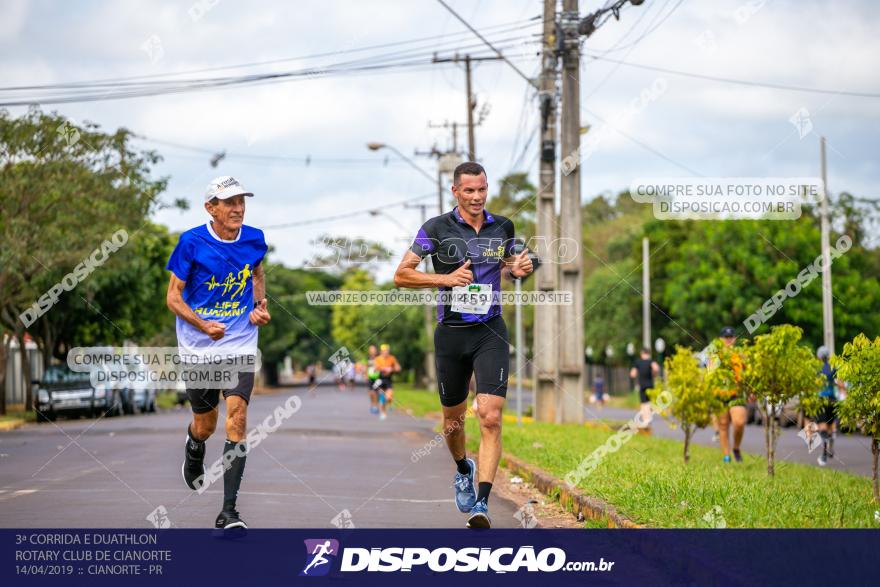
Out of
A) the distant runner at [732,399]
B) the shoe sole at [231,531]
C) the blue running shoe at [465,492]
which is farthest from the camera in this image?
the distant runner at [732,399]

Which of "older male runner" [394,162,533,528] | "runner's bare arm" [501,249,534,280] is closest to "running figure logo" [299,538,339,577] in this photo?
"older male runner" [394,162,533,528]

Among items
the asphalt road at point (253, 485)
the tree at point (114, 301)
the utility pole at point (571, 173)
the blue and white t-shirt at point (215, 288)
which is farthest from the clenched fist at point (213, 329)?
the tree at point (114, 301)

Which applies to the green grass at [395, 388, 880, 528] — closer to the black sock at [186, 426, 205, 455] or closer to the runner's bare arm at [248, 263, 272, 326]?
the runner's bare arm at [248, 263, 272, 326]

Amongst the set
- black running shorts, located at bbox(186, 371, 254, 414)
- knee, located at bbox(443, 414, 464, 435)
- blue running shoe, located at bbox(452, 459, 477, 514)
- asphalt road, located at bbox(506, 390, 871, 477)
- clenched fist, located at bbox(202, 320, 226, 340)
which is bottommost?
asphalt road, located at bbox(506, 390, 871, 477)

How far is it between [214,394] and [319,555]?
1690 mm

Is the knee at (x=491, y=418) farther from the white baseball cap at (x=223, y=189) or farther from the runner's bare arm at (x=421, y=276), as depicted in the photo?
the white baseball cap at (x=223, y=189)

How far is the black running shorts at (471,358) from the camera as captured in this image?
790cm

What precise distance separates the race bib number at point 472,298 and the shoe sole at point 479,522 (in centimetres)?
131

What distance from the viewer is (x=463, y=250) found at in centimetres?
798

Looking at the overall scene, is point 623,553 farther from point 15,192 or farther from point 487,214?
point 15,192

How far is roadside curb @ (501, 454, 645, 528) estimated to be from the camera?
8.07 metres

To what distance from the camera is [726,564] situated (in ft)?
20.0

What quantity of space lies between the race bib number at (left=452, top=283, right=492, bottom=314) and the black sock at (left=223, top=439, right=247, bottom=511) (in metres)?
1.62

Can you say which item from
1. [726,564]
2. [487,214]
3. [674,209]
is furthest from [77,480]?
[674,209]
